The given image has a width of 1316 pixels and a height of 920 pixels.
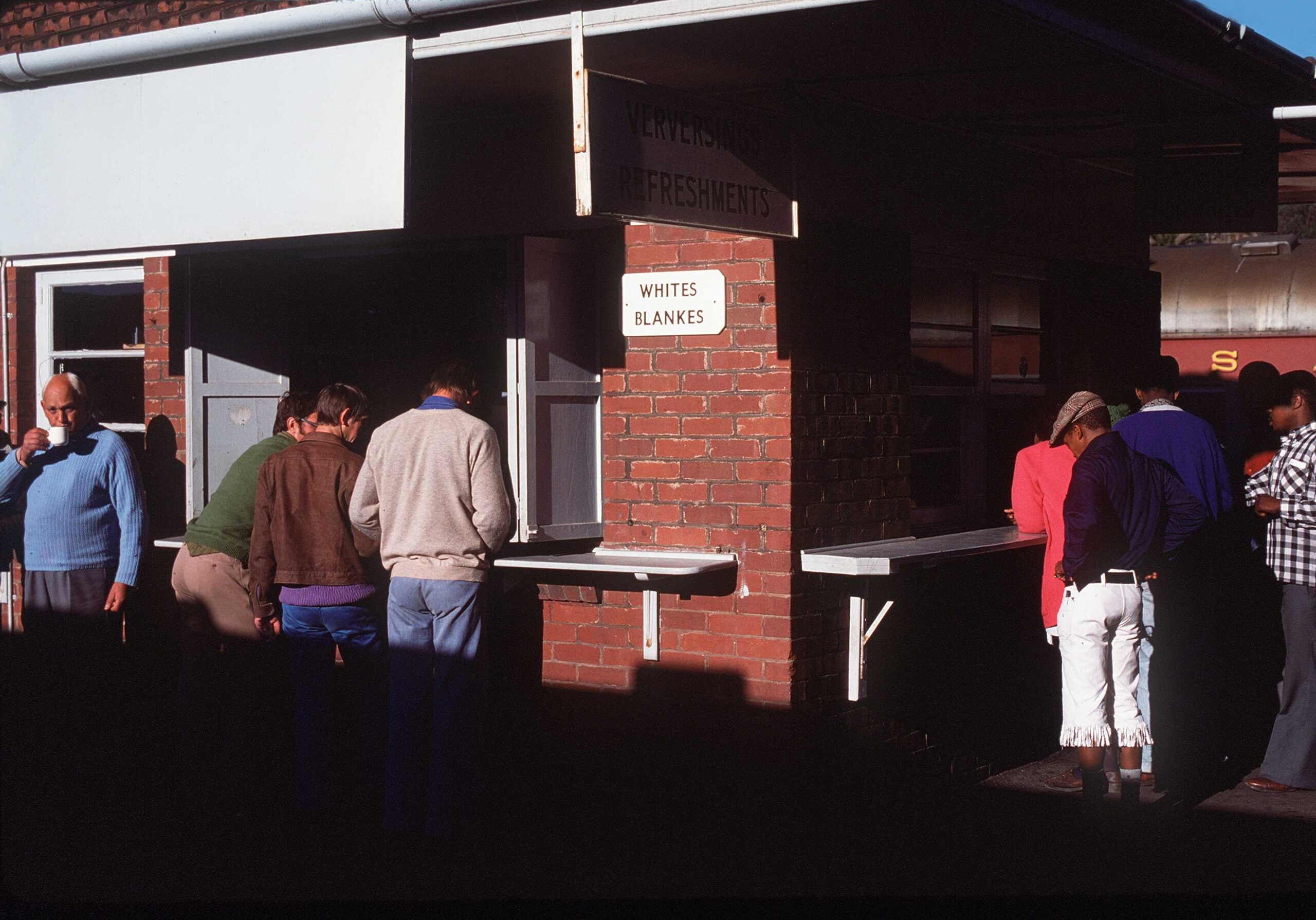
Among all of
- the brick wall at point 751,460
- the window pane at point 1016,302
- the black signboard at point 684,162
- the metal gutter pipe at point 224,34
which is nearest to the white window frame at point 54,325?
the metal gutter pipe at point 224,34

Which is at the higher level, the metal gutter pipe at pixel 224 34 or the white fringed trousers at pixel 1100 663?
the metal gutter pipe at pixel 224 34

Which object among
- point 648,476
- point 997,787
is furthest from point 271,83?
point 997,787

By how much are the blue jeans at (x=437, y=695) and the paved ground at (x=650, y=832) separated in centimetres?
18

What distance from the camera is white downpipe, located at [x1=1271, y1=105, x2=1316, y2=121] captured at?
668 centimetres

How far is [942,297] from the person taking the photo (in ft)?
25.5

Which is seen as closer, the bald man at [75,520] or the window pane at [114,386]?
the bald man at [75,520]

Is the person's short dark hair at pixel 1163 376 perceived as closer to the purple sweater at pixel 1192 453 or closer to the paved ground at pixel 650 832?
the purple sweater at pixel 1192 453

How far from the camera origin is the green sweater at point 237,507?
21.8 ft

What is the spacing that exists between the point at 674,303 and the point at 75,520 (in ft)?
9.59

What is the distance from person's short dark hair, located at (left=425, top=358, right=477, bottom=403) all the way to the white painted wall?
81 cm

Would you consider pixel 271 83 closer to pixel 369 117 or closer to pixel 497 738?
pixel 369 117

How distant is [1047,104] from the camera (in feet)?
22.9

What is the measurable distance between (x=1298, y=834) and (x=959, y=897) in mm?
1976

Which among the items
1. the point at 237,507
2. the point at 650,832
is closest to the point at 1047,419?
the point at 650,832
